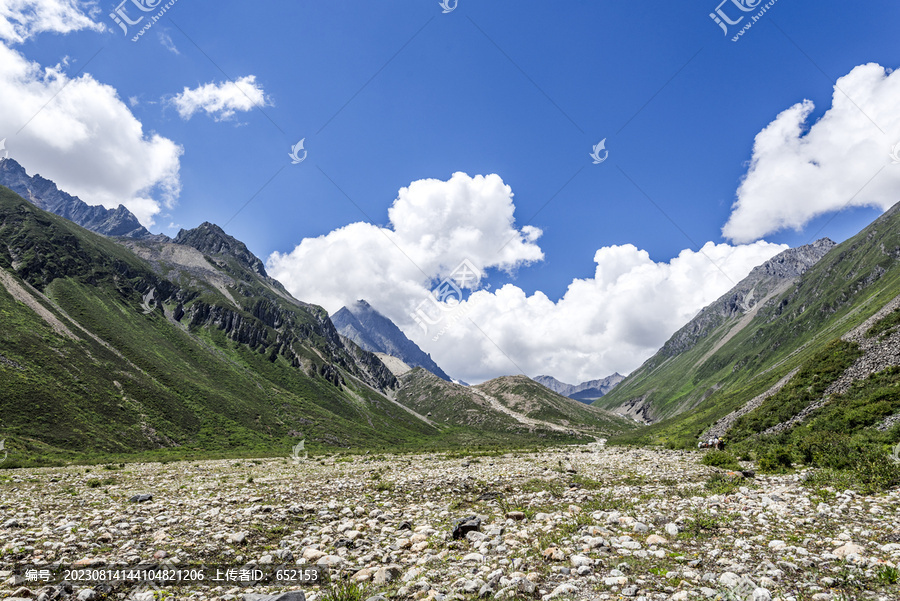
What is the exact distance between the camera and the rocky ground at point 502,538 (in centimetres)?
707

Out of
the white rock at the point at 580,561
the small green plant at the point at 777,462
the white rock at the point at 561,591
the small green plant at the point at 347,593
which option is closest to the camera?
the white rock at the point at 561,591

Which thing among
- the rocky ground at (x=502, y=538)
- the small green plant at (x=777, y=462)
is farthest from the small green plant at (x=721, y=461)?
the rocky ground at (x=502, y=538)

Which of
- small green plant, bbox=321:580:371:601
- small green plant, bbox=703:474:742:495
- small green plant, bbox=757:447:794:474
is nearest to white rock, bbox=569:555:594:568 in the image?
small green plant, bbox=321:580:371:601

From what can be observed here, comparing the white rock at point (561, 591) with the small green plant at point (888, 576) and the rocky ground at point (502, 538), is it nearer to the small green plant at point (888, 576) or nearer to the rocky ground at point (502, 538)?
the rocky ground at point (502, 538)

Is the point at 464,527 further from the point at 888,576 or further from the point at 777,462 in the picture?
the point at 777,462

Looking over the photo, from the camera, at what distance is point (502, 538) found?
1046 centimetres

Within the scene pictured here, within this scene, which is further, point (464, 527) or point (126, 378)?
point (126, 378)

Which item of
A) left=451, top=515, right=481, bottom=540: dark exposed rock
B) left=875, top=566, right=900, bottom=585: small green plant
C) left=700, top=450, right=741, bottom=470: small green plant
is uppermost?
left=700, top=450, right=741, bottom=470: small green plant

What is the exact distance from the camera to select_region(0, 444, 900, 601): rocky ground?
23.2ft

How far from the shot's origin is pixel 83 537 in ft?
35.8

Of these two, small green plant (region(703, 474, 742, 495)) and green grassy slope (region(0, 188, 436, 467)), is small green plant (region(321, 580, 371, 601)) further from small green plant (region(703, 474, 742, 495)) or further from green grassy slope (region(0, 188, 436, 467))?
green grassy slope (region(0, 188, 436, 467))

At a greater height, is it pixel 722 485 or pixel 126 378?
pixel 722 485

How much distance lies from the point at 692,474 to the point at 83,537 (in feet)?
88.2

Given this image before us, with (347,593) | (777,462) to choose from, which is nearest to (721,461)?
(777,462)
